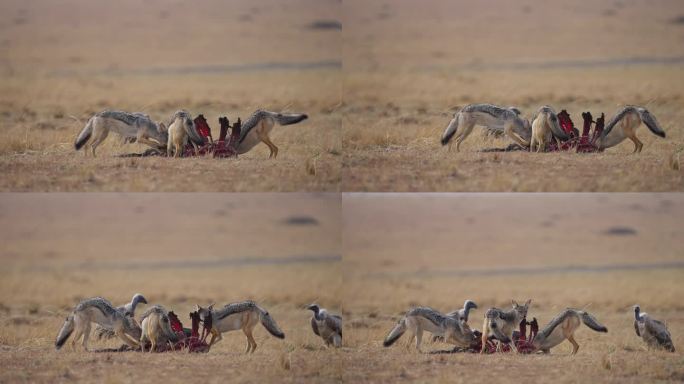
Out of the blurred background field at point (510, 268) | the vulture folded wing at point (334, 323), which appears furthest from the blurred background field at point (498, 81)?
the vulture folded wing at point (334, 323)

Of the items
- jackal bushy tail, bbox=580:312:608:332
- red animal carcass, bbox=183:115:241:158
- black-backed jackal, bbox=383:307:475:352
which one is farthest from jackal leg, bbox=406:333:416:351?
red animal carcass, bbox=183:115:241:158

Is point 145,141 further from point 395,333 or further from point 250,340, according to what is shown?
point 395,333

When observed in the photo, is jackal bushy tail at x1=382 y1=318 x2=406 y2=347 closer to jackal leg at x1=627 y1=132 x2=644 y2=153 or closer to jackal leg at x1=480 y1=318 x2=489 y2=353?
jackal leg at x1=480 y1=318 x2=489 y2=353

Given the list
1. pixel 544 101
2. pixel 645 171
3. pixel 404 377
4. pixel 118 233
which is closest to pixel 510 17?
pixel 544 101

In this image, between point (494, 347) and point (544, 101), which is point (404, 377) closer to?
point (494, 347)

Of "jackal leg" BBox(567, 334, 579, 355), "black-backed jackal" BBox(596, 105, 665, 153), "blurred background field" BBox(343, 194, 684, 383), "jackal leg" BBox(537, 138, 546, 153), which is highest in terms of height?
"black-backed jackal" BBox(596, 105, 665, 153)

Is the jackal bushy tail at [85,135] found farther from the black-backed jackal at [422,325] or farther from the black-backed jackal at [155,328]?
the black-backed jackal at [422,325]
